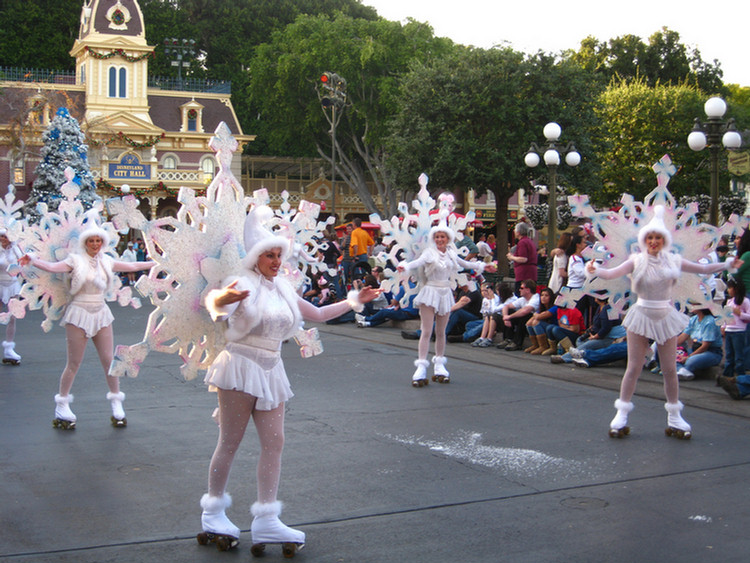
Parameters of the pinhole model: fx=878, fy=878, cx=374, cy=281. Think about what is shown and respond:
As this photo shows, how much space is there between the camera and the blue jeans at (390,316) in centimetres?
1775

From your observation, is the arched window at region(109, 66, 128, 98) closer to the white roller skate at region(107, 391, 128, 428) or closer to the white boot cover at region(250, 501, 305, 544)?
the white roller skate at region(107, 391, 128, 428)

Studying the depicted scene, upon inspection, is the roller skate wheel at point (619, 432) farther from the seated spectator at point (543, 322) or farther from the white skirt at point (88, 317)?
the seated spectator at point (543, 322)

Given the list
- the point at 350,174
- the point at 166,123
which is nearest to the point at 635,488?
the point at 350,174

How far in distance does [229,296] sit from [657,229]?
4279 mm

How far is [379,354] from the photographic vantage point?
13.5 meters

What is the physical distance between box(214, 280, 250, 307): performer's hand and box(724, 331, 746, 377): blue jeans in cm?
727

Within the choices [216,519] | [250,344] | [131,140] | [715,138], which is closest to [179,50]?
[131,140]

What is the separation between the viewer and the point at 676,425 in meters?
7.68

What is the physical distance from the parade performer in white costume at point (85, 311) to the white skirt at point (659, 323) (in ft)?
14.6

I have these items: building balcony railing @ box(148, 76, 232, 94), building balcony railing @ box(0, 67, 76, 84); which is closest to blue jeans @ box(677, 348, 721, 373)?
building balcony railing @ box(0, 67, 76, 84)

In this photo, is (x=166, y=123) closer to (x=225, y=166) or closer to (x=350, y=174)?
(x=350, y=174)

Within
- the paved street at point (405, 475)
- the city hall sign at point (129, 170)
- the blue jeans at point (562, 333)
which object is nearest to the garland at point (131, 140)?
the city hall sign at point (129, 170)

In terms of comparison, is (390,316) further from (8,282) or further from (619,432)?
(619,432)

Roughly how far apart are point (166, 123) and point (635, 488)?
162ft
